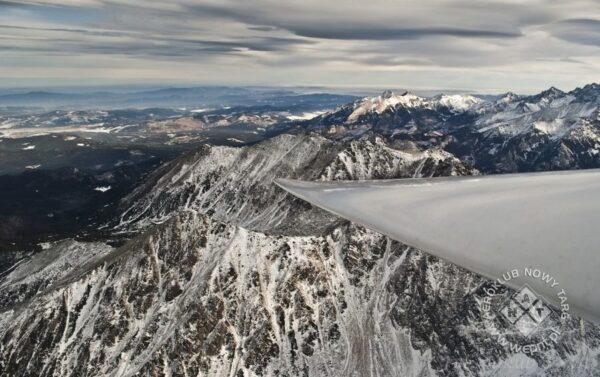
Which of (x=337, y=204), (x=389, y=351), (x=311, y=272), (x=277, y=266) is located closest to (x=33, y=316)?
(x=277, y=266)

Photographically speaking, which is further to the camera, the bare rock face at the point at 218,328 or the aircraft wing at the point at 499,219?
the bare rock face at the point at 218,328

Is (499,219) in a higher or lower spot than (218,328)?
higher

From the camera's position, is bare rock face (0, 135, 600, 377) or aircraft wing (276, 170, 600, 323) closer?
aircraft wing (276, 170, 600, 323)

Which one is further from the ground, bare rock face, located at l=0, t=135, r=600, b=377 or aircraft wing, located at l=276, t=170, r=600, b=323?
aircraft wing, located at l=276, t=170, r=600, b=323

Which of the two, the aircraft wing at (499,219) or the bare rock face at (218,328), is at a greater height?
the aircraft wing at (499,219)

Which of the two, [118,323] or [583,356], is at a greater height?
[118,323]

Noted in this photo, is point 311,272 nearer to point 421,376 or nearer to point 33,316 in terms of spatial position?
point 421,376

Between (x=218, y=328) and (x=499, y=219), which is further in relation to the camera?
(x=218, y=328)

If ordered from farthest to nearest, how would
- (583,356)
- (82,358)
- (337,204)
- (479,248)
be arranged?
(583,356), (82,358), (337,204), (479,248)
